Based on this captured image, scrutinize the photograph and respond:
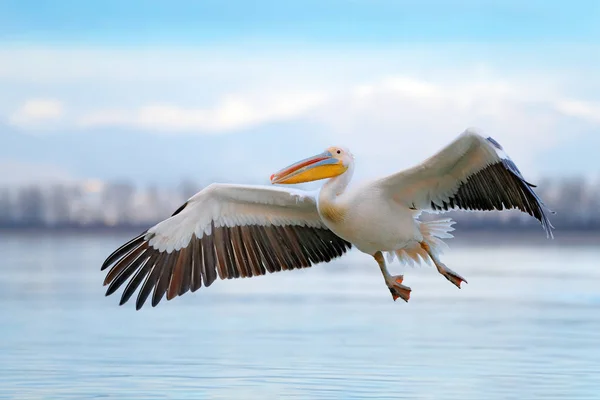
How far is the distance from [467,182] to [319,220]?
1.56m

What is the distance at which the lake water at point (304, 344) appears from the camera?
1002 cm

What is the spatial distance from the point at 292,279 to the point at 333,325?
1102 cm

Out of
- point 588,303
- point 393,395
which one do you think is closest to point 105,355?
point 393,395

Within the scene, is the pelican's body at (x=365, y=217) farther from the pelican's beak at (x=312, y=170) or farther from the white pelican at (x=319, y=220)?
the pelican's beak at (x=312, y=170)

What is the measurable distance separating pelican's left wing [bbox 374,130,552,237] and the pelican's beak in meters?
0.35

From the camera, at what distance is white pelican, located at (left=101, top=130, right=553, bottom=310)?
944cm

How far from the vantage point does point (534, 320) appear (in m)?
15.4

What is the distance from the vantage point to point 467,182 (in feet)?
31.7

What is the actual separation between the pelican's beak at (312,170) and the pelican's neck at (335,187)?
0.17 ft

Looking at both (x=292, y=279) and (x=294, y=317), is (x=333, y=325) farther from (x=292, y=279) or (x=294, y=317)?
(x=292, y=279)

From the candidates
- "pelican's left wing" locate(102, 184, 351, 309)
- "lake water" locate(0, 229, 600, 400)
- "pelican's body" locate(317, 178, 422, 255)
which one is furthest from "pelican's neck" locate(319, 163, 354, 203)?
"lake water" locate(0, 229, 600, 400)

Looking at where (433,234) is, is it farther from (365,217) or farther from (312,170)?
(312,170)

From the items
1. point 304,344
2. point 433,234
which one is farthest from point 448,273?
point 304,344

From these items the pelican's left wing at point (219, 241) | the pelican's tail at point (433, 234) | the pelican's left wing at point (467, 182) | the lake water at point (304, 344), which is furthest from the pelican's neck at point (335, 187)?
the lake water at point (304, 344)
